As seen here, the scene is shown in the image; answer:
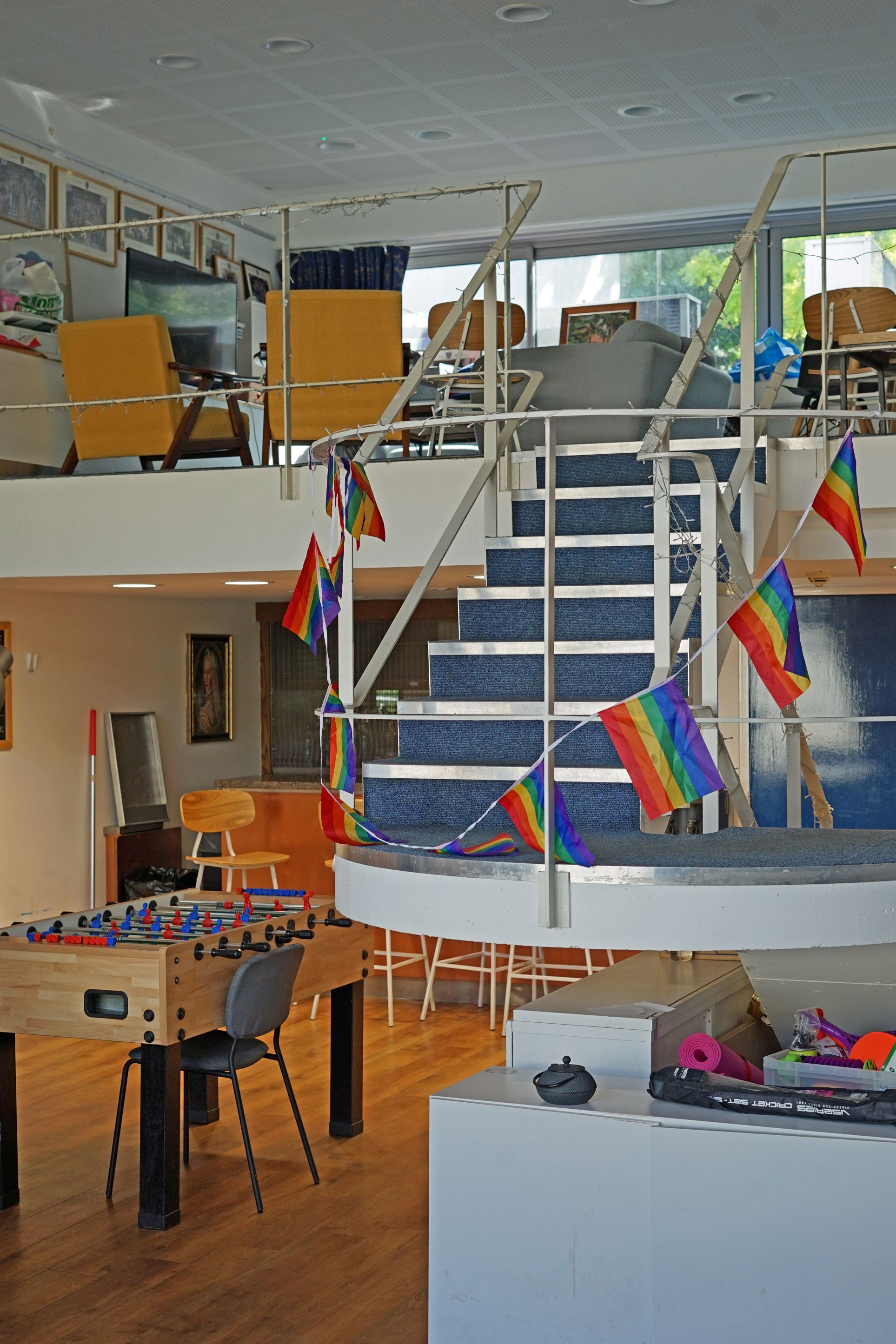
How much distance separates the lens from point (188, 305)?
28.0 feet

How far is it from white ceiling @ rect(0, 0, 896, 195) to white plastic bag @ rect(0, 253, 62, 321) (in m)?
1.02

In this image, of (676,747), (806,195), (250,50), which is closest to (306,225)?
(250,50)

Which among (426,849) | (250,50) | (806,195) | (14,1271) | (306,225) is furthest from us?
(306,225)

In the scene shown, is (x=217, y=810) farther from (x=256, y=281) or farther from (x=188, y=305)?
(x=256, y=281)

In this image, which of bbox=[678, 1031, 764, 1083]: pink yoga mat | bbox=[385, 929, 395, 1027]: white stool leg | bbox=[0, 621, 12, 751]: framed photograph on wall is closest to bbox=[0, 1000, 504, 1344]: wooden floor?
bbox=[385, 929, 395, 1027]: white stool leg

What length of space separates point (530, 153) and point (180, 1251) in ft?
23.1

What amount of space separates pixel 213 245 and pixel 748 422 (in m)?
6.21

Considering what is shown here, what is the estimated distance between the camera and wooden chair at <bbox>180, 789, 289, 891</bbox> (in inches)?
328

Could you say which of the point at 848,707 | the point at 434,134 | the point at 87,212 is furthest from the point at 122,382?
the point at 848,707

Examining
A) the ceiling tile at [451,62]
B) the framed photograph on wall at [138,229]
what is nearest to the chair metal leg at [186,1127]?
the framed photograph on wall at [138,229]

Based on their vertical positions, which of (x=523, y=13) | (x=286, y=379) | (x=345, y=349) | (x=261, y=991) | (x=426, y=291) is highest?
(x=523, y=13)

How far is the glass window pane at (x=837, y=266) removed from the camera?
9203 mm

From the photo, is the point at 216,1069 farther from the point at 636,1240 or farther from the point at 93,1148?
the point at 636,1240

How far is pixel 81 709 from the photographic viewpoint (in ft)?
28.2
